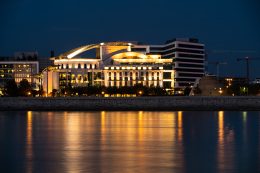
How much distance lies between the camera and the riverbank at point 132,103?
7281 centimetres

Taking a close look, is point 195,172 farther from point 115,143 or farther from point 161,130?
point 161,130

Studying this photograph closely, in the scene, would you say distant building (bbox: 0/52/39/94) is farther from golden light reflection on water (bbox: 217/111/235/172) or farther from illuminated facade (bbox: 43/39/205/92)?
golden light reflection on water (bbox: 217/111/235/172)

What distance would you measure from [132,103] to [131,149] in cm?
4687

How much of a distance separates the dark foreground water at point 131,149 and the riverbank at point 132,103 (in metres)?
31.4

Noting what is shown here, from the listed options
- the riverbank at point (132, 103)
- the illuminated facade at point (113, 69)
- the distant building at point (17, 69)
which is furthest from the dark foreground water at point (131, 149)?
the distant building at point (17, 69)

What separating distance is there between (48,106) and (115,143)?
1809 inches

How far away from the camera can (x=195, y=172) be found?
21062 mm

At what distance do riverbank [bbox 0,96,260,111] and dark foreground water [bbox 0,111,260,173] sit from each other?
103 ft

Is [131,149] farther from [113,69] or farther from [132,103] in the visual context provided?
[113,69]

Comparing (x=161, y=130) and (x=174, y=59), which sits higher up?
(x=174, y=59)

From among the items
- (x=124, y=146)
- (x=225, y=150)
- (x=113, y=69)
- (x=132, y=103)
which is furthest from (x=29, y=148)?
(x=113, y=69)

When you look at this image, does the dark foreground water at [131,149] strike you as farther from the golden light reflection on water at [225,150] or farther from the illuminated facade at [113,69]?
the illuminated facade at [113,69]

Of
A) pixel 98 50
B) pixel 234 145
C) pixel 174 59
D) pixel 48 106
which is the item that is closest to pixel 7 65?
pixel 98 50

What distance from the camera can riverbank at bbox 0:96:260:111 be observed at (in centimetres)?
7281
